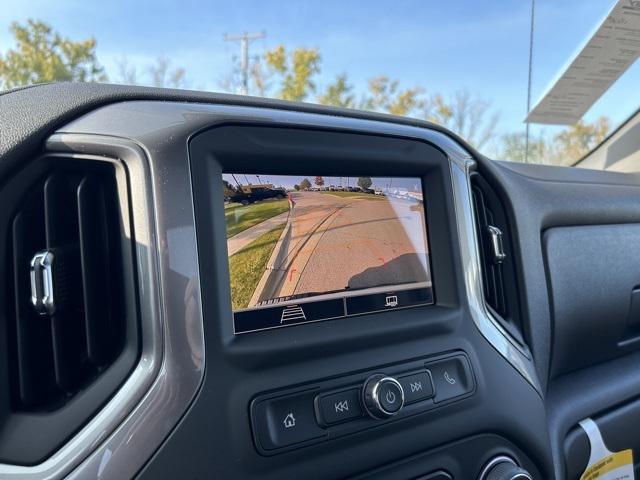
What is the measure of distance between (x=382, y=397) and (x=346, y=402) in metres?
0.08

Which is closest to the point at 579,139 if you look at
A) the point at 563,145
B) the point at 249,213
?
the point at 563,145

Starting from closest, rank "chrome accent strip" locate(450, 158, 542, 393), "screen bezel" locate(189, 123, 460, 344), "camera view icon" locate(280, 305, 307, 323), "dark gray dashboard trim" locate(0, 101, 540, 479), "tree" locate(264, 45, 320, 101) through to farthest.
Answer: "dark gray dashboard trim" locate(0, 101, 540, 479) → "screen bezel" locate(189, 123, 460, 344) → "camera view icon" locate(280, 305, 307, 323) → "chrome accent strip" locate(450, 158, 542, 393) → "tree" locate(264, 45, 320, 101)

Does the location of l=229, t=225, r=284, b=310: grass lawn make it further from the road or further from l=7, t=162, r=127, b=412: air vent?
l=7, t=162, r=127, b=412: air vent

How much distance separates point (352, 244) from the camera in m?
1.36

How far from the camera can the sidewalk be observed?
1.17 metres

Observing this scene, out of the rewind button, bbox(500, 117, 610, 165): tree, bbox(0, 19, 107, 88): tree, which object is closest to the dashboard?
the rewind button

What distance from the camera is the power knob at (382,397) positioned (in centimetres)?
123

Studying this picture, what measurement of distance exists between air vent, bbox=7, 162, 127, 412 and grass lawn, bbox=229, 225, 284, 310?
22cm

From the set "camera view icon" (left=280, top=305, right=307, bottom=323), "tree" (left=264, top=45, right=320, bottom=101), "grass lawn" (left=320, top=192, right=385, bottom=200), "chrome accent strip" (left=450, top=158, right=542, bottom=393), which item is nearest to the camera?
"camera view icon" (left=280, top=305, right=307, bottom=323)

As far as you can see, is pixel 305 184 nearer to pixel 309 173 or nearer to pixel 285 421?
pixel 309 173

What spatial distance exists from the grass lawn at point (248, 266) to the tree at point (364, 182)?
10.2 inches

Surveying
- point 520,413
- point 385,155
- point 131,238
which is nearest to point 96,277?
point 131,238

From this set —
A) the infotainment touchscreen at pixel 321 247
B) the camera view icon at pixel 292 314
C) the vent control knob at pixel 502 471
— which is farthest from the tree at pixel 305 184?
the vent control knob at pixel 502 471

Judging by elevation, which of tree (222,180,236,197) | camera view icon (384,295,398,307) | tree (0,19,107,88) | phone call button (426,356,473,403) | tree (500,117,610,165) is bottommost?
phone call button (426,356,473,403)
